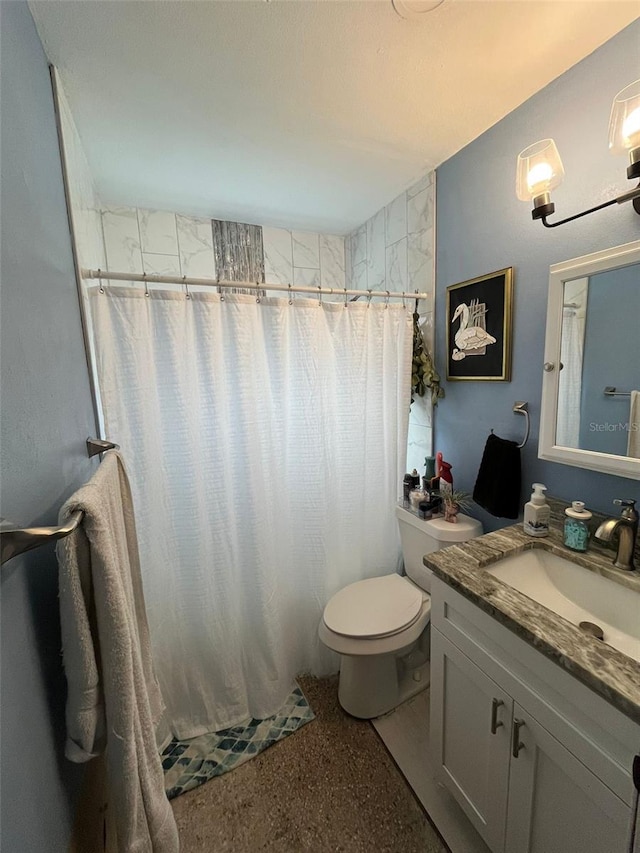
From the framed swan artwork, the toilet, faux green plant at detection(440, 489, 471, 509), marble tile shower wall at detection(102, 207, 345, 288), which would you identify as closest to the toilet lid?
the toilet

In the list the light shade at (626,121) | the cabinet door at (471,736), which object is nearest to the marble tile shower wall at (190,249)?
the light shade at (626,121)

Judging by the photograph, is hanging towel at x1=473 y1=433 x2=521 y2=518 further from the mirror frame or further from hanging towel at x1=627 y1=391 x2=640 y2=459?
hanging towel at x1=627 y1=391 x2=640 y2=459

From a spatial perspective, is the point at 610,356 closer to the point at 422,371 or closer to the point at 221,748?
the point at 422,371

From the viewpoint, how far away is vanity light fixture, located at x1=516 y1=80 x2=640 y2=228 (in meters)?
0.86

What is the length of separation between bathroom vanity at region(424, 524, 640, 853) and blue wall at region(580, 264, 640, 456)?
35cm

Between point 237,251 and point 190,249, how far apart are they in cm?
27

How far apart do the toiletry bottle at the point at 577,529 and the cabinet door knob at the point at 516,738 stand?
0.50 m

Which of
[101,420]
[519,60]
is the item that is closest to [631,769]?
[101,420]

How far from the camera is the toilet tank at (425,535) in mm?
1448

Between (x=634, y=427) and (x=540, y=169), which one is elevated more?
(x=540, y=169)

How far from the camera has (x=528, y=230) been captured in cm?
124

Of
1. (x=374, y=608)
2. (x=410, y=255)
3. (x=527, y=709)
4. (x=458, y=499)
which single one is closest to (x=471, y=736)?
(x=527, y=709)

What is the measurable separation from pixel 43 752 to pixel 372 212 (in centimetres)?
239

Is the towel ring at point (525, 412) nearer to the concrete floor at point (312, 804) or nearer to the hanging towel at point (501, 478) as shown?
the hanging towel at point (501, 478)
